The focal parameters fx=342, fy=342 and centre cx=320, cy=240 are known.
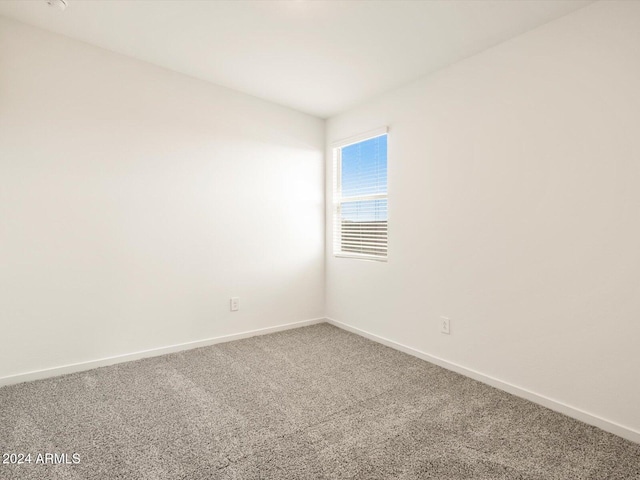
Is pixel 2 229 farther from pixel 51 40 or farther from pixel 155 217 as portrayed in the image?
pixel 51 40

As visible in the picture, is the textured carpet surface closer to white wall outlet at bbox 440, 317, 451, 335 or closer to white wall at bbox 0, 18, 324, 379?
white wall outlet at bbox 440, 317, 451, 335

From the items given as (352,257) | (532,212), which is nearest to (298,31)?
(532,212)

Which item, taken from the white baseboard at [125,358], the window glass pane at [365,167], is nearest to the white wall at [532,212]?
the window glass pane at [365,167]

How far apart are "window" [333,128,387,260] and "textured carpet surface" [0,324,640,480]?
1.25 metres

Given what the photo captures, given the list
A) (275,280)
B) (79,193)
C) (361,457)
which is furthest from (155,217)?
(361,457)

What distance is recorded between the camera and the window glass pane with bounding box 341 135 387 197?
3.29 m

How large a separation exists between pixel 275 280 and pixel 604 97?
113 inches

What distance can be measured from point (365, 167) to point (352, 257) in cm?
93

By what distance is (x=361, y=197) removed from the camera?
3500 mm

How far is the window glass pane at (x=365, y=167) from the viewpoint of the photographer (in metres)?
3.29

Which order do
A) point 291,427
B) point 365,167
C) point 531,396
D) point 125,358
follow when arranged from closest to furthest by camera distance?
point 291,427 < point 531,396 < point 125,358 < point 365,167

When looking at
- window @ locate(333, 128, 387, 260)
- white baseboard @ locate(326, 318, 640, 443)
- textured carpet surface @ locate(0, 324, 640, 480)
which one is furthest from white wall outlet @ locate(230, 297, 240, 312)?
white baseboard @ locate(326, 318, 640, 443)

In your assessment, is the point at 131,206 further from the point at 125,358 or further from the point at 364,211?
the point at 364,211

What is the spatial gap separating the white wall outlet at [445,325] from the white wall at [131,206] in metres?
1.59
